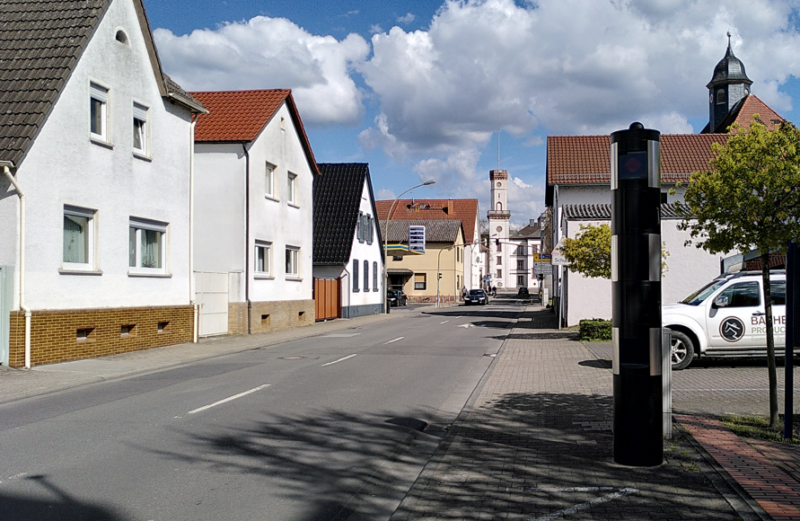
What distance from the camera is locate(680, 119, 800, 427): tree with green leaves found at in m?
7.37

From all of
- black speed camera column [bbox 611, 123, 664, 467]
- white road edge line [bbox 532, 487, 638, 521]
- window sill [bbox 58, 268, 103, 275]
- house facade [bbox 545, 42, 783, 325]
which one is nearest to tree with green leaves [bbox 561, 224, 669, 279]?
house facade [bbox 545, 42, 783, 325]

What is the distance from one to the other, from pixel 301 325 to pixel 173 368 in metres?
14.5

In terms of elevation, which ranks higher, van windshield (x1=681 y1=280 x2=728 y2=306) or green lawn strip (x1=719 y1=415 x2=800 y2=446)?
van windshield (x1=681 y1=280 x2=728 y2=306)

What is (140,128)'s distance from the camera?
18500mm

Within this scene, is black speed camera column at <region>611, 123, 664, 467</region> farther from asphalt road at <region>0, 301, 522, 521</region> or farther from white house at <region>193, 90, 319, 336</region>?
white house at <region>193, 90, 319, 336</region>

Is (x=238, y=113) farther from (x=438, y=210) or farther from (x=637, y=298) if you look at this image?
(x=438, y=210)

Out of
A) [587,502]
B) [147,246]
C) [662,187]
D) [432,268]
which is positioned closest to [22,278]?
[147,246]

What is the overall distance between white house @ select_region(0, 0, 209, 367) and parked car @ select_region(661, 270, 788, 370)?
12061 mm

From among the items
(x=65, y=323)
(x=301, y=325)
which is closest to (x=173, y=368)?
(x=65, y=323)

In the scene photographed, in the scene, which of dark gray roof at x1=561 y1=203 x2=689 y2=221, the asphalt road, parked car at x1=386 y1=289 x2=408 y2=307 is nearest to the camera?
the asphalt road

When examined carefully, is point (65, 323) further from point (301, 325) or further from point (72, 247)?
point (301, 325)

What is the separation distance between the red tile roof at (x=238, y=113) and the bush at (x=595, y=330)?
41.1ft

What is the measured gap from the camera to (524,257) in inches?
5979

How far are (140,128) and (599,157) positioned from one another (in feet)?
87.5
